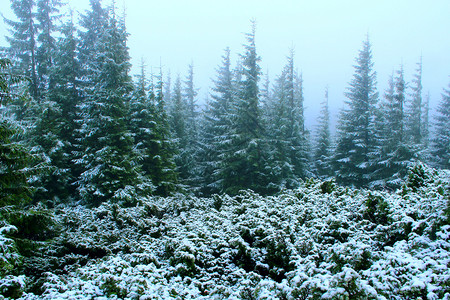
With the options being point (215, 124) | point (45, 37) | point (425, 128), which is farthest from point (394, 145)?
point (45, 37)

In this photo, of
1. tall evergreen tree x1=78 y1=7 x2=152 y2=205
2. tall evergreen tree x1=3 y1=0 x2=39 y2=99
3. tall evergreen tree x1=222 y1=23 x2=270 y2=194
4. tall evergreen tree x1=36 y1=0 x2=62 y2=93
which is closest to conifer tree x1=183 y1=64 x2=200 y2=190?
tall evergreen tree x1=222 y1=23 x2=270 y2=194

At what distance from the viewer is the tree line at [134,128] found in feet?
47.7

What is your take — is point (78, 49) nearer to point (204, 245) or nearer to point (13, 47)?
point (13, 47)

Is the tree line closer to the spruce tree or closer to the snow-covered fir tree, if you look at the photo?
the spruce tree

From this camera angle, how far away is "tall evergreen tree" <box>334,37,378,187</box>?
79.3ft

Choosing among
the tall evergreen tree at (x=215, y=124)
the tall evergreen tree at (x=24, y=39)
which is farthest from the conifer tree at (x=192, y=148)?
the tall evergreen tree at (x=24, y=39)

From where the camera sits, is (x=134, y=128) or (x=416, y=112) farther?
(x=416, y=112)

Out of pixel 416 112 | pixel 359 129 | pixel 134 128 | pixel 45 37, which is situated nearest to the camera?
pixel 134 128

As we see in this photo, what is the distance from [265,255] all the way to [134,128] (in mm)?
15400

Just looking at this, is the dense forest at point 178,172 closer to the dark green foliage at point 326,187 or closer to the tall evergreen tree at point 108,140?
the tall evergreen tree at point 108,140

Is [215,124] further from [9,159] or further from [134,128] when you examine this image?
[9,159]

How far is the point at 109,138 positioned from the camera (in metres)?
14.9

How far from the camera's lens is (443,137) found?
88.3 feet

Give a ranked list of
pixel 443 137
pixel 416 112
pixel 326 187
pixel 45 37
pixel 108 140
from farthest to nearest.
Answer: pixel 416 112 < pixel 443 137 < pixel 45 37 < pixel 108 140 < pixel 326 187
